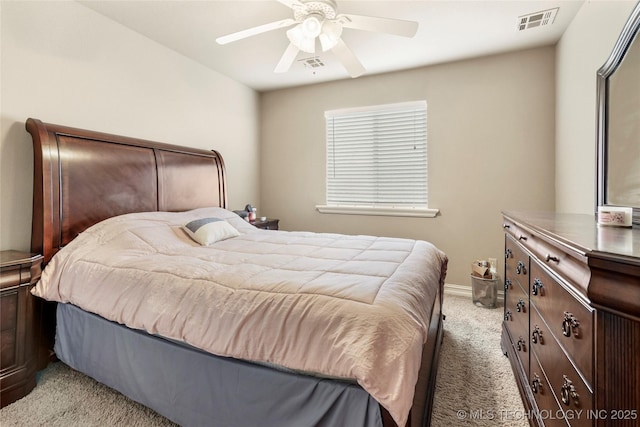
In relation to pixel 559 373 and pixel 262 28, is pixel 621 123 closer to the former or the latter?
pixel 559 373

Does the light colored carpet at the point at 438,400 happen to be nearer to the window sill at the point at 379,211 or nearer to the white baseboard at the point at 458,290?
the white baseboard at the point at 458,290

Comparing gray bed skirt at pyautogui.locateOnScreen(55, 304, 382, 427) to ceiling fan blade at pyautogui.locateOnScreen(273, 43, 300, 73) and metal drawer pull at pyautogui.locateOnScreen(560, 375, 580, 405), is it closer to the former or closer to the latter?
metal drawer pull at pyautogui.locateOnScreen(560, 375, 580, 405)

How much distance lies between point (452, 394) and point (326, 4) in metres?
2.43

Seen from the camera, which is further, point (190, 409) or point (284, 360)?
point (190, 409)

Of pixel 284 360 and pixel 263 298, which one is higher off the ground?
pixel 263 298

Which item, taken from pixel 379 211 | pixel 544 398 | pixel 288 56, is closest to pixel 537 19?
pixel 288 56

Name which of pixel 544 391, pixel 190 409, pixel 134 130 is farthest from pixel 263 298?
pixel 134 130

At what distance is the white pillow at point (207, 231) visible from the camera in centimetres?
221

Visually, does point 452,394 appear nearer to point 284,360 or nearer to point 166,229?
point 284,360

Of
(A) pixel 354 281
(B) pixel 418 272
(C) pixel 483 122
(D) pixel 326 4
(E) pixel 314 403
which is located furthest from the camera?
(C) pixel 483 122

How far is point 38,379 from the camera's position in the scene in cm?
181

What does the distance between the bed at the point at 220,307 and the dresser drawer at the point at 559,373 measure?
1.43 ft

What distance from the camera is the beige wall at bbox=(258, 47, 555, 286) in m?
2.92

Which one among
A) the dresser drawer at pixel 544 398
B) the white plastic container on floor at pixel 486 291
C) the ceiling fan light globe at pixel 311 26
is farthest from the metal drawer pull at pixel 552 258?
the white plastic container on floor at pixel 486 291
